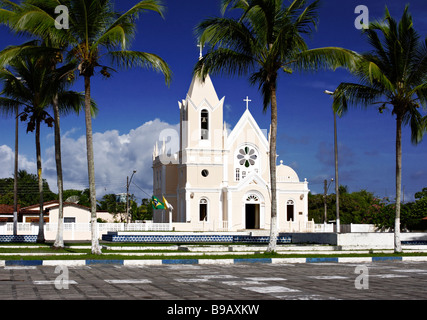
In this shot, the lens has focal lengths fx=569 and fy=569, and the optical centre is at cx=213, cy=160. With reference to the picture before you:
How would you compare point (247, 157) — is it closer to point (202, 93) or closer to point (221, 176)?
point (221, 176)

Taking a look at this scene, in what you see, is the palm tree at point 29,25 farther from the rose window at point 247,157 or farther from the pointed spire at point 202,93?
the rose window at point 247,157

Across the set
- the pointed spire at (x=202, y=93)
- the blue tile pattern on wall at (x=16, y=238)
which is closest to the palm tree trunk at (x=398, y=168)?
the blue tile pattern on wall at (x=16, y=238)

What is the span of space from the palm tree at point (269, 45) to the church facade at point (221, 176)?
25.0m

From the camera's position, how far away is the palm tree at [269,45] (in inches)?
738

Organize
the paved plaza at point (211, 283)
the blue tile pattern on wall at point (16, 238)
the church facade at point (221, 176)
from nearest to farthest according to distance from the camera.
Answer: the paved plaza at point (211, 283)
the blue tile pattern on wall at point (16, 238)
the church facade at point (221, 176)

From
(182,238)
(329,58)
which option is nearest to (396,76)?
(329,58)


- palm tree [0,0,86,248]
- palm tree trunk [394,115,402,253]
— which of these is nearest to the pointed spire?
palm tree [0,0,86,248]

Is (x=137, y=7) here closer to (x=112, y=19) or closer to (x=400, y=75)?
(x=112, y=19)

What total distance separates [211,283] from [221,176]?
116ft

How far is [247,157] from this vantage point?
48.2 meters

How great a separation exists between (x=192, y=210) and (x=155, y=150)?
10175 mm

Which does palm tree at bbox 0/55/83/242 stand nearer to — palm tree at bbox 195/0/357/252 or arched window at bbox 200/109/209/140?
palm tree at bbox 195/0/357/252

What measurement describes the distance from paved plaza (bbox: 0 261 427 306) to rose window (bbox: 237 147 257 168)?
3250cm
